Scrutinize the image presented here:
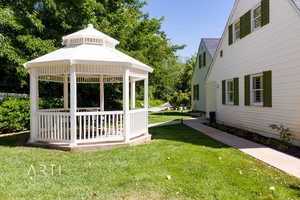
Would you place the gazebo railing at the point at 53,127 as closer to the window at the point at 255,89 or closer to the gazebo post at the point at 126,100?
the gazebo post at the point at 126,100

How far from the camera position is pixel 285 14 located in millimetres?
7344

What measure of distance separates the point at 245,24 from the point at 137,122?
22.7ft

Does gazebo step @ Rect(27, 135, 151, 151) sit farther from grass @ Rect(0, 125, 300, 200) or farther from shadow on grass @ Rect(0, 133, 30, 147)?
shadow on grass @ Rect(0, 133, 30, 147)

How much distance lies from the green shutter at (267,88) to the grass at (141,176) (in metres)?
3.07

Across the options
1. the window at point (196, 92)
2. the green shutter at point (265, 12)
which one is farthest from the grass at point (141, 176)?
the window at point (196, 92)

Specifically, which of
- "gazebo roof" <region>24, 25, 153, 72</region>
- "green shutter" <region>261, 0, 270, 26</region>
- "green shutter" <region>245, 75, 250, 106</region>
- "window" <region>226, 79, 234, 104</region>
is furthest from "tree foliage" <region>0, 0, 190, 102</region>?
"green shutter" <region>261, 0, 270, 26</region>

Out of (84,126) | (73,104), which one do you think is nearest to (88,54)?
(73,104)

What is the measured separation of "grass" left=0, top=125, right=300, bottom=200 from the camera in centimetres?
360

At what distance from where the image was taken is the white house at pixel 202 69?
18.4 metres

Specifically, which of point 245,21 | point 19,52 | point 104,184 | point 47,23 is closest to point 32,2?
point 47,23

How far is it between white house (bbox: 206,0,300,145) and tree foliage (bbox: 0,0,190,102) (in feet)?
18.3

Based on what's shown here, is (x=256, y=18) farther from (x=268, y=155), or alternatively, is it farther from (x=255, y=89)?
(x=268, y=155)

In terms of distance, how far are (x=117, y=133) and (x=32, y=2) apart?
956 centimetres

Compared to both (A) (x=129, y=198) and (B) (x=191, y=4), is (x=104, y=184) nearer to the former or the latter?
(A) (x=129, y=198)
